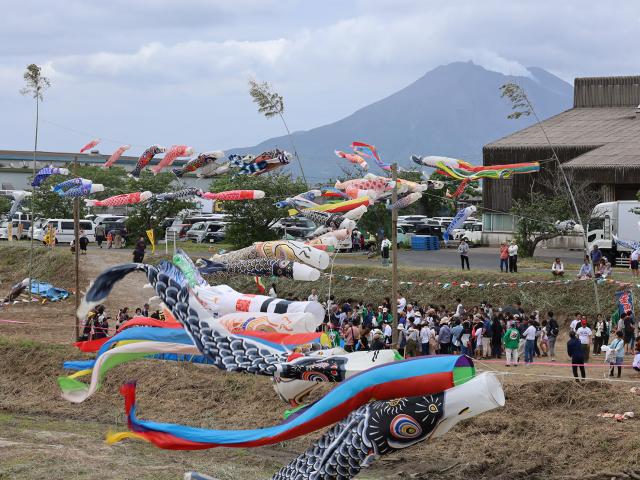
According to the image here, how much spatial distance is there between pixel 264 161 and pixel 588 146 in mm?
32049

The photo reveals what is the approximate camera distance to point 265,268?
21.9m

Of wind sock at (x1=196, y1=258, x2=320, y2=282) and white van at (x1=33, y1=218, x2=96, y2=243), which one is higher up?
white van at (x1=33, y1=218, x2=96, y2=243)

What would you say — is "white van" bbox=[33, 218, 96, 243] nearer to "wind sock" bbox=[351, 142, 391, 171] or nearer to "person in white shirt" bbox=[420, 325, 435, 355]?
"wind sock" bbox=[351, 142, 391, 171]

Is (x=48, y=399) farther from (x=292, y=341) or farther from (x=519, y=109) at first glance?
(x=519, y=109)

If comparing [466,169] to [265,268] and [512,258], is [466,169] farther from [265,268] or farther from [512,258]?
[512,258]

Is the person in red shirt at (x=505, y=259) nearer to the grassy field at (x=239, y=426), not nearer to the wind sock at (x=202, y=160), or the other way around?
the grassy field at (x=239, y=426)

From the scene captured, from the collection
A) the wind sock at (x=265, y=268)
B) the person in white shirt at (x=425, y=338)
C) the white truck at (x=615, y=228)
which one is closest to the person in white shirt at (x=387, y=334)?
the person in white shirt at (x=425, y=338)

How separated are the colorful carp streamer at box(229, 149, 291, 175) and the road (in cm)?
1490

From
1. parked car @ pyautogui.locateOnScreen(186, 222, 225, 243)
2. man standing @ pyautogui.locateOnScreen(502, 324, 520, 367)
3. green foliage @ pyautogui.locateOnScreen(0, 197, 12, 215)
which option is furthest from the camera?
green foliage @ pyautogui.locateOnScreen(0, 197, 12, 215)

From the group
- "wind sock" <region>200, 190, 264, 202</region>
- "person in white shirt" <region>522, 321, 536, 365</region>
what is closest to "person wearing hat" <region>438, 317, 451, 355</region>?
"person in white shirt" <region>522, 321, 536, 365</region>

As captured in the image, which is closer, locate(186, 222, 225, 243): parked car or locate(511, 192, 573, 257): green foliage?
locate(511, 192, 573, 257): green foliage

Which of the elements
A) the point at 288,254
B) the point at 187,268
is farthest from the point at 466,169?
the point at 187,268

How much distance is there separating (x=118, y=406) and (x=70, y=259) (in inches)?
825

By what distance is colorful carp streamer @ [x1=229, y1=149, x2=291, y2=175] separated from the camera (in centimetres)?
2545
